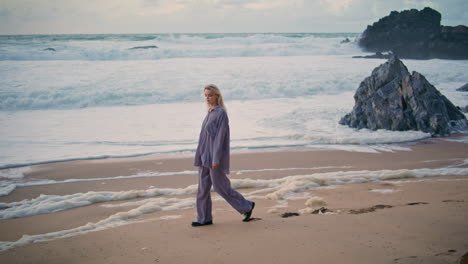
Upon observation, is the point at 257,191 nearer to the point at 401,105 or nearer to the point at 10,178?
the point at 10,178

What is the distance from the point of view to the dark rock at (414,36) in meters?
46.2

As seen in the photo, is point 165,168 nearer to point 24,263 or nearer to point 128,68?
point 24,263

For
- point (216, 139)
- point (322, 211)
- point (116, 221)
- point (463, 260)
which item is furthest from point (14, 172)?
point (463, 260)

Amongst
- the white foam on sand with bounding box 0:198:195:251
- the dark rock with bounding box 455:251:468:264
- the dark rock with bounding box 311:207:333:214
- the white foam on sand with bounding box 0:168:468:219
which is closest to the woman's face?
the white foam on sand with bounding box 0:198:195:251

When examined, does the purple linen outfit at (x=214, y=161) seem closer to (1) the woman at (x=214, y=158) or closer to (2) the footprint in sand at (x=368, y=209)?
(1) the woman at (x=214, y=158)

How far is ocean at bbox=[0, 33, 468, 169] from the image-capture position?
35.7ft

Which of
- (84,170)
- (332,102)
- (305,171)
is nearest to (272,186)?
(305,171)

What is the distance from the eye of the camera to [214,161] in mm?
4980

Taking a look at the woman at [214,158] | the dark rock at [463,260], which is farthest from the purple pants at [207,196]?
the dark rock at [463,260]

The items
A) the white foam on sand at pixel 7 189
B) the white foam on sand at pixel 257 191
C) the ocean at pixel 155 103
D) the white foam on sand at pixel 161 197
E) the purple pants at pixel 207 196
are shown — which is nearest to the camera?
the purple pants at pixel 207 196

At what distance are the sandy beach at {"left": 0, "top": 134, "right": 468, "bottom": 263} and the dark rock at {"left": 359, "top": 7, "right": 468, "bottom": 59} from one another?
41.1 metres

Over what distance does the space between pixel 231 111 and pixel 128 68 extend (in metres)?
14.0

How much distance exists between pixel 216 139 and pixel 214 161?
0.24 meters

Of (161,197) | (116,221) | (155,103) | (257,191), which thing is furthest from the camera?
(155,103)
